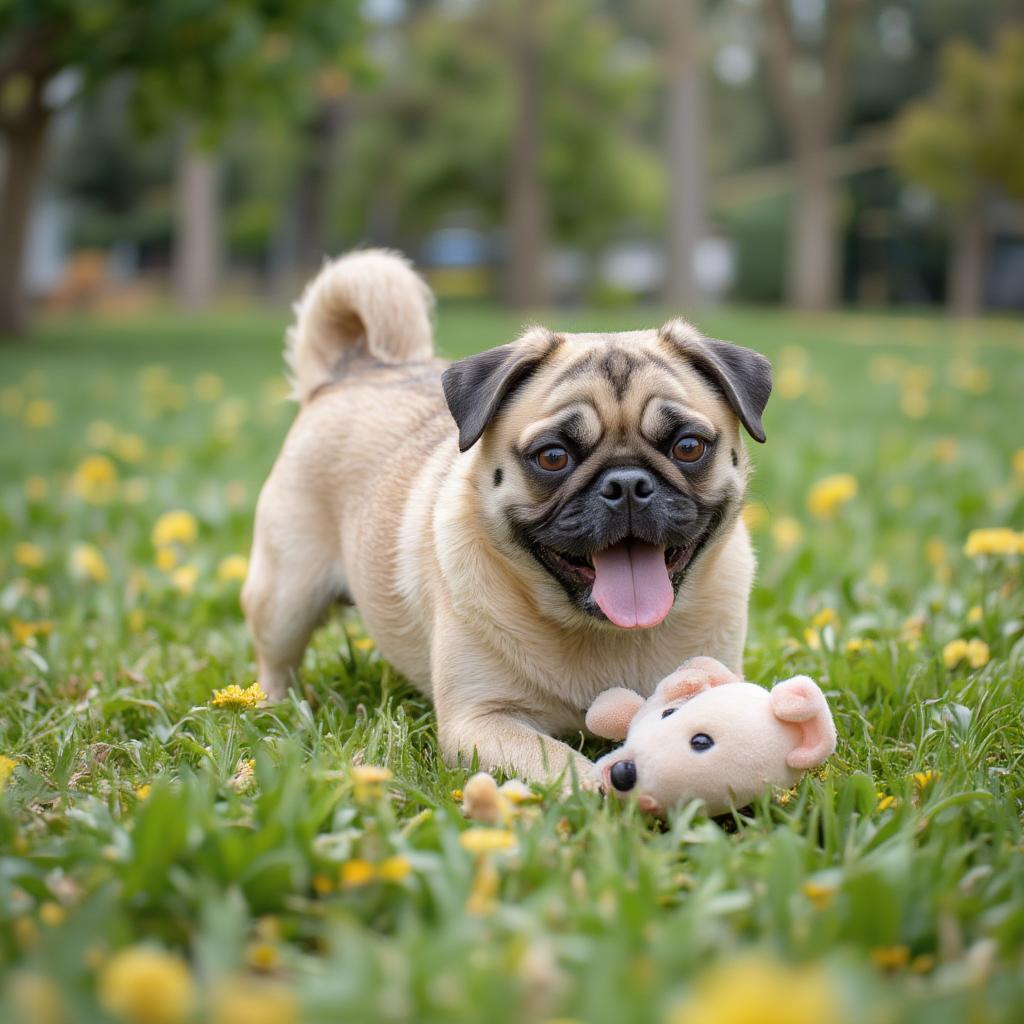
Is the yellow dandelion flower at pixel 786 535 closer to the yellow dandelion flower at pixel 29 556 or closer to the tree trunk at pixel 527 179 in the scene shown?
the yellow dandelion flower at pixel 29 556

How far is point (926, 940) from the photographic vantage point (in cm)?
205

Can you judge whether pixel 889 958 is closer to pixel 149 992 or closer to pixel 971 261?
pixel 149 992

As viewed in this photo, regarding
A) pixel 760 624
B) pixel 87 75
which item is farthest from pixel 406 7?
pixel 760 624

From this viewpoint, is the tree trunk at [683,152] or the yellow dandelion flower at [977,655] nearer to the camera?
the yellow dandelion flower at [977,655]

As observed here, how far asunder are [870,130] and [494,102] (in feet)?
45.3

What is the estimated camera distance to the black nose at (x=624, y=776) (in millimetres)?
2703

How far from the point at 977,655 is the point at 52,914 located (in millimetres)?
2709

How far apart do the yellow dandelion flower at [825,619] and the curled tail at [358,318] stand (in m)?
1.80

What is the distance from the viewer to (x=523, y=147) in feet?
82.1

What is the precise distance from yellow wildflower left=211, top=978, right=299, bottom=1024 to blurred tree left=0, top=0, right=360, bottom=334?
12982 mm

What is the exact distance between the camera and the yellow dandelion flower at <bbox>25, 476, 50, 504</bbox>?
21.8 feet

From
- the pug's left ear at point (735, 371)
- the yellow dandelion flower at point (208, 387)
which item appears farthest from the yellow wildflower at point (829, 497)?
the yellow dandelion flower at point (208, 387)

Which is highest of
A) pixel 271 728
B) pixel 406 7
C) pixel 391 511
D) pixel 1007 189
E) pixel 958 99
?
pixel 406 7

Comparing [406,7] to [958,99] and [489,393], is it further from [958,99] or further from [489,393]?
[489,393]
